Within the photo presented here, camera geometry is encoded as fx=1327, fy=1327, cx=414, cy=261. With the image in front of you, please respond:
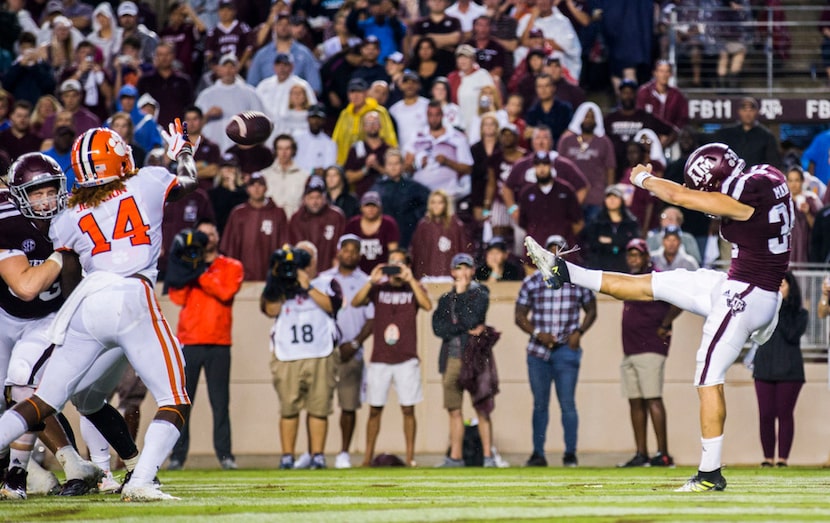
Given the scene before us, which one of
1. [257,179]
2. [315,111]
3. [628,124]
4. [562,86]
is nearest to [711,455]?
[257,179]

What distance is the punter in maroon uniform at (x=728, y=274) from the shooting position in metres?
7.95

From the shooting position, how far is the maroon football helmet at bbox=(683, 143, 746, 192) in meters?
8.16

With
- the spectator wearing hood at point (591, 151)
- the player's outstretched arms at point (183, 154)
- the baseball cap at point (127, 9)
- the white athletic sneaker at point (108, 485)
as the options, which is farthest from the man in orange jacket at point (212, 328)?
the baseball cap at point (127, 9)

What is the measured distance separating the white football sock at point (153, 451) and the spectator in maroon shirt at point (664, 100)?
987cm

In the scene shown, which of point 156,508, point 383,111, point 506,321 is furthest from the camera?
point 383,111

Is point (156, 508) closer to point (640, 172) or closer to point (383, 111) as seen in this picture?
point (640, 172)

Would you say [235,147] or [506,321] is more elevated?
[235,147]

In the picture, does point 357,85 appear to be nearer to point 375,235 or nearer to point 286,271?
point 375,235

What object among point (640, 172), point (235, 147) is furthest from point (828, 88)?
point (640, 172)

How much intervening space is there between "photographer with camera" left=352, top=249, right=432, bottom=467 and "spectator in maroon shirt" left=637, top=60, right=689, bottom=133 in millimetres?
4304

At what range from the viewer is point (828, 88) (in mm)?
16766

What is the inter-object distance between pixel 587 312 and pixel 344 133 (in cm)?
418

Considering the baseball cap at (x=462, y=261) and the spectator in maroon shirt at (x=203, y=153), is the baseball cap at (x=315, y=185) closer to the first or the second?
the spectator in maroon shirt at (x=203, y=153)

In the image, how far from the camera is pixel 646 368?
1311 cm
